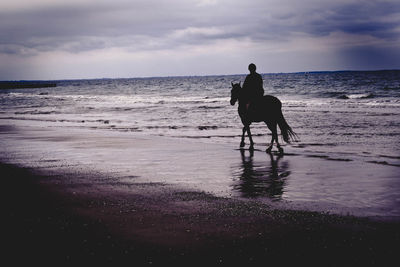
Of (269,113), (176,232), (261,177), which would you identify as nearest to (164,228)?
(176,232)

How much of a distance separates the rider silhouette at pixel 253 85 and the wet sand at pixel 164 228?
499 centimetres

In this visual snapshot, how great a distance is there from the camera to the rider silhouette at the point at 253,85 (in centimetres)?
1265

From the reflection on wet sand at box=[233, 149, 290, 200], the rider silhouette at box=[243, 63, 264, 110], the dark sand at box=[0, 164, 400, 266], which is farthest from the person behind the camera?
the rider silhouette at box=[243, 63, 264, 110]

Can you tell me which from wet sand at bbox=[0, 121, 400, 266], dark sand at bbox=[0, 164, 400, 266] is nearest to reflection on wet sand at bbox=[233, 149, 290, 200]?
wet sand at bbox=[0, 121, 400, 266]

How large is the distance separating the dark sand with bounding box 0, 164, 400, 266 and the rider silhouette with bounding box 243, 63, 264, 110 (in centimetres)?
614

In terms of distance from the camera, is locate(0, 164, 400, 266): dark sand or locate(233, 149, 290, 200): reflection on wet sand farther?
locate(233, 149, 290, 200): reflection on wet sand

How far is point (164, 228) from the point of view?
532 centimetres

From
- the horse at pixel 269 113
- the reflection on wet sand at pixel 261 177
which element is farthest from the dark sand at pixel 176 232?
the horse at pixel 269 113

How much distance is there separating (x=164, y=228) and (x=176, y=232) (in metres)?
0.22

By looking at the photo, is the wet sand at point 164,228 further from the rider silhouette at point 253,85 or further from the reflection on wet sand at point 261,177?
the rider silhouette at point 253,85

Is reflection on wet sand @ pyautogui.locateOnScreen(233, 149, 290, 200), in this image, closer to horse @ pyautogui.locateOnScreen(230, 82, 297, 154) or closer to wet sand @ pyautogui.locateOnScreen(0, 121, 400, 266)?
wet sand @ pyautogui.locateOnScreen(0, 121, 400, 266)

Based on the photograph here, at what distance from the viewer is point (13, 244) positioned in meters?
4.73

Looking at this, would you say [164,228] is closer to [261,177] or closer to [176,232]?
[176,232]

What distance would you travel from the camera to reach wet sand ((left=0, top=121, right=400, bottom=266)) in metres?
4.40
